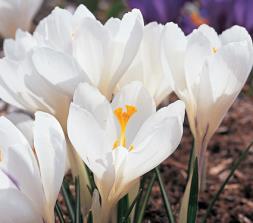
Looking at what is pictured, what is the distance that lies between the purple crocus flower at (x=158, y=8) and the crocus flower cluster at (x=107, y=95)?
1.02m

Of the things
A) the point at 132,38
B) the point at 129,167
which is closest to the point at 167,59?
the point at 132,38

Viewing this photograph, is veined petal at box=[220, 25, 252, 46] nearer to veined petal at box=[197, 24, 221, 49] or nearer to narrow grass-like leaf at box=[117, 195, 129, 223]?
veined petal at box=[197, 24, 221, 49]

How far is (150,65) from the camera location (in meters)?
1.19

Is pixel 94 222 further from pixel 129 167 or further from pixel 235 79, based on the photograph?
pixel 235 79

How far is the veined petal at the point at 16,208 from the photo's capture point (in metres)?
0.93

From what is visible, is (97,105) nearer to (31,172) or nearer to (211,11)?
(31,172)

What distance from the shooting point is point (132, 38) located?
3.62 ft

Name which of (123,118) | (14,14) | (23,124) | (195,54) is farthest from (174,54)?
(14,14)

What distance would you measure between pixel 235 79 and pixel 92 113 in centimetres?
25

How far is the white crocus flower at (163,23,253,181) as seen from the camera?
1073mm

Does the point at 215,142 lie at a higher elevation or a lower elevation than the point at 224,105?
lower

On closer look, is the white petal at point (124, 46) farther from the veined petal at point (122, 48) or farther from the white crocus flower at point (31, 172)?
the white crocus flower at point (31, 172)

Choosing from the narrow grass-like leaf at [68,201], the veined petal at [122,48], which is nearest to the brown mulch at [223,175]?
the narrow grass-like leaf at [68,201]

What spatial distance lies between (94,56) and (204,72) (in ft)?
0.62
